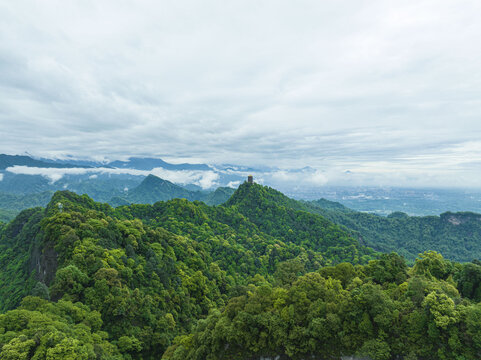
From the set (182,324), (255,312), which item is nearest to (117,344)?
(182,324)

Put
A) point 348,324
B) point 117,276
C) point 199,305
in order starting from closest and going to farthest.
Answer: point 348,324, point 117,276, point 199,305

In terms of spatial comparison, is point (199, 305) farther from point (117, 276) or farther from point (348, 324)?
point (348, 324)

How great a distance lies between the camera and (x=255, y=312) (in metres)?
31.0

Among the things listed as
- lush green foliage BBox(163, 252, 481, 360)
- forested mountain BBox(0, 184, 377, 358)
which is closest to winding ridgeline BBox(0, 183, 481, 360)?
lush green foliage BBox(163, 252, 481, 360)

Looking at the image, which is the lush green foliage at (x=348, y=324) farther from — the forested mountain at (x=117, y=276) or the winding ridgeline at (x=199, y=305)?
the forested mountain at (x=117, y=276)

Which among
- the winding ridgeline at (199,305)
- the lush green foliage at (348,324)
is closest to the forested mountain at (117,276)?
the winding ridgeline at (199,305)

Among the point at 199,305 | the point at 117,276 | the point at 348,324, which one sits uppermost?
the point at 348,324

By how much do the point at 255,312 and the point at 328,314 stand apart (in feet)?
32.9

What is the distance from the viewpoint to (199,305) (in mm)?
60625

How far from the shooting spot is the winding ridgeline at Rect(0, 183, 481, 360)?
23938mm

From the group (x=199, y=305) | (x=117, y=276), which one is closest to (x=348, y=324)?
(x=117, y=276)

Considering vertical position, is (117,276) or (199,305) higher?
(117,276)

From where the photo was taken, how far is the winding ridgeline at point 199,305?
942 inches

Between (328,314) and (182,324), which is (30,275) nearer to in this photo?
(182,324)
